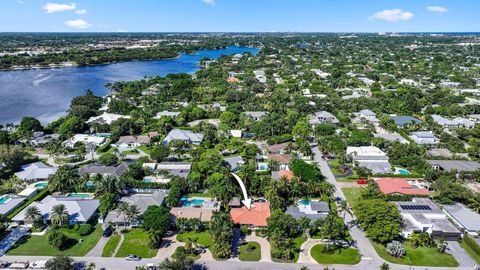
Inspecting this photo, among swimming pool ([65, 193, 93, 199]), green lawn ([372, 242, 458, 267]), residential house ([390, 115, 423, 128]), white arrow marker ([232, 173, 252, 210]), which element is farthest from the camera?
residential house ([390, 115, 423, 128])

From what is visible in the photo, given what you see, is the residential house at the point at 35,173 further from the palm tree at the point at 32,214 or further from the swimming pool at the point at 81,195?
the palm tree at the point at 32,214

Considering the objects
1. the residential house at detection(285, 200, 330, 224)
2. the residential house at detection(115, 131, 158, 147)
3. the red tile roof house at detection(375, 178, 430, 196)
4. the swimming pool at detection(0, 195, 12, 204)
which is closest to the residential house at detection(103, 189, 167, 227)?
the swimming pool at detection(0, 195, 12, 204)

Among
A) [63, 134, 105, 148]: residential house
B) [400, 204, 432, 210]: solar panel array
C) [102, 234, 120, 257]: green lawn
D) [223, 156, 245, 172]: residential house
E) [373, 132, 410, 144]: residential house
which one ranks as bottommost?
[102, 234, 120, 257]: green lawn

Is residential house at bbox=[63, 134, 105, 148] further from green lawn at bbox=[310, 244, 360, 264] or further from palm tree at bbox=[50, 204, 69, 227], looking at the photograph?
green lawn at bbox=[310, 244, 360, 264]

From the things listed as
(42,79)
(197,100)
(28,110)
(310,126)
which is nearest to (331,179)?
(310,126)

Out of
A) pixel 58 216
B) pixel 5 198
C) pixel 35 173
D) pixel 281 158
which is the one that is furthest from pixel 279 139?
pixel 5 198
